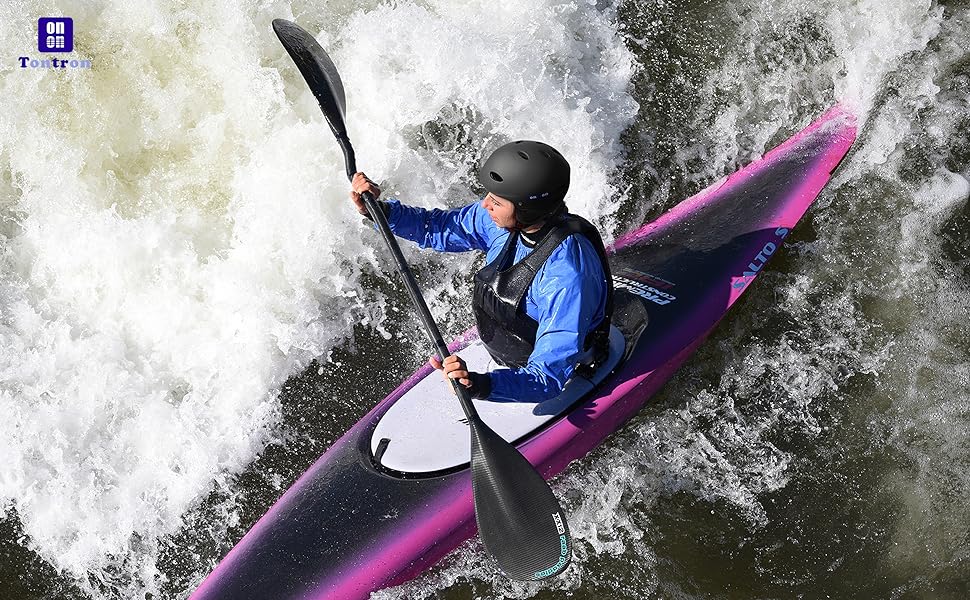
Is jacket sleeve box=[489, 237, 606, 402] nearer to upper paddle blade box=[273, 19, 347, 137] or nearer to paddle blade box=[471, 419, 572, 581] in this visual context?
paddle blade box=[471, 419, 572, 581]

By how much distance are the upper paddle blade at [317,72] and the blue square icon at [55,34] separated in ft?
7.37

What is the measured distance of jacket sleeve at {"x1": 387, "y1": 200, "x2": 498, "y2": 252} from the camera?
3479mm

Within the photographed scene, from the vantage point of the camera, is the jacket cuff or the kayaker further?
the jacket cuff

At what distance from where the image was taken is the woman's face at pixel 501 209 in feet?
9.81

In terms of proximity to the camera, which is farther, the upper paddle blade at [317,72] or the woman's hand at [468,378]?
the upper paddle blade at [317,72]

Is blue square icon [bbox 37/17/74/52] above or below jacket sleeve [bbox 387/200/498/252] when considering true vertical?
above

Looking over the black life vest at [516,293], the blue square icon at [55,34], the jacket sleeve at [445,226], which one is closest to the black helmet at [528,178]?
the black life vest at [516,293]

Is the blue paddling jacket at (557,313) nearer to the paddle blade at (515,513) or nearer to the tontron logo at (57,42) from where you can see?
the paddle blade at (515,513)

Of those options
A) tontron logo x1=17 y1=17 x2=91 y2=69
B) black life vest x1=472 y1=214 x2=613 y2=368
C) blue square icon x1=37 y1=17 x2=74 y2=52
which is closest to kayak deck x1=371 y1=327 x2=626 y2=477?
black life vest x1=472 y1=214 x2=613 y2=368

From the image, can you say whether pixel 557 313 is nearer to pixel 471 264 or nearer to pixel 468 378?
pixel 468 378

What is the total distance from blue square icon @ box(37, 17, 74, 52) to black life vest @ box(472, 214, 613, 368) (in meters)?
3.70

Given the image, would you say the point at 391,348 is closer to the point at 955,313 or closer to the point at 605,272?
the point at 605,272

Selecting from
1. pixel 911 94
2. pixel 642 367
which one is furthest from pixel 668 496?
pixel 911 94

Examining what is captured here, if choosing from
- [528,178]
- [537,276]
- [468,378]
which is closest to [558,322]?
[537,276]
